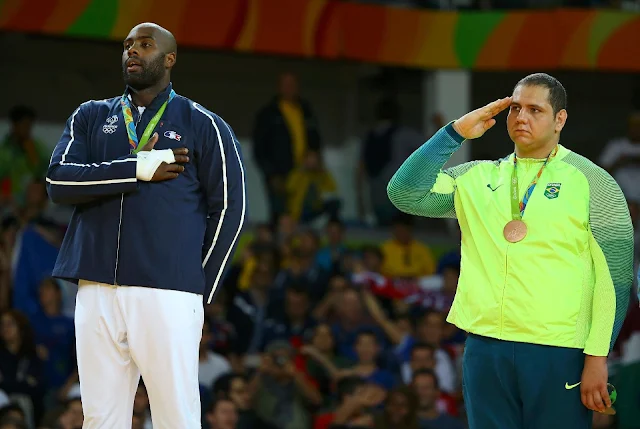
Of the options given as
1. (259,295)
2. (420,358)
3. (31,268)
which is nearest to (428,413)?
(420,358)

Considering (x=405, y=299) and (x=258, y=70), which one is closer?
(x=405, y=299)

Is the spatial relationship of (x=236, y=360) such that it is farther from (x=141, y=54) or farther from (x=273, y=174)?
(x=141, y=54)

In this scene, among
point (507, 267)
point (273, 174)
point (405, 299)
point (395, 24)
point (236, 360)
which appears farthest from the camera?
point (395, 24)

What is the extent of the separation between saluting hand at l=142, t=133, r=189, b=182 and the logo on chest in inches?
6.1

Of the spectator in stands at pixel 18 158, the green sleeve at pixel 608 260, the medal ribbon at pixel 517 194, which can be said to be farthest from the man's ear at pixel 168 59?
the spectator in stands at pixel 18 158

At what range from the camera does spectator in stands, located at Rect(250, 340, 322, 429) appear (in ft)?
27.3

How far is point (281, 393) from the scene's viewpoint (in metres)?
8.40

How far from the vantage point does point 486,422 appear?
4.32 metres

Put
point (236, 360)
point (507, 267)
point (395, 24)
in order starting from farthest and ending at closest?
point (395, 24)
point (236, 360)
point (507, 267)

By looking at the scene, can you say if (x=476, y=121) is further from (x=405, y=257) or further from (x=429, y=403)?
(x=405, y=257)

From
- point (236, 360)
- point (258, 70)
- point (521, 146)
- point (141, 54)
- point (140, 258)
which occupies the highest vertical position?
point (258, 70)

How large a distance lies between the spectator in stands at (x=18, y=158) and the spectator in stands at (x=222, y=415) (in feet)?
10.2

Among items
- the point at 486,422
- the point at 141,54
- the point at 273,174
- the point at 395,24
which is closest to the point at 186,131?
the point at 141,54

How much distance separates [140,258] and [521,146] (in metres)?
1.41
